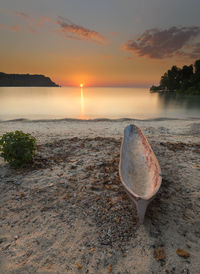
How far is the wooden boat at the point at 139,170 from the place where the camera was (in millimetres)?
2808

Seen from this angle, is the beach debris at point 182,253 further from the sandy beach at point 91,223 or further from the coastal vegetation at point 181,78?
the coastal vegetation at point 181,78

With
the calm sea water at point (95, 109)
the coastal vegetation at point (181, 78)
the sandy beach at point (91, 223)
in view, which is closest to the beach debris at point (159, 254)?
the sandy beach at point (91, 223)

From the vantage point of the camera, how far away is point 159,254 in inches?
101

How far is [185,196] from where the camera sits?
3918mm

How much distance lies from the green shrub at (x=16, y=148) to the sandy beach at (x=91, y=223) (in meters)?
0.32

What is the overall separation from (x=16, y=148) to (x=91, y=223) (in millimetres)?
3307

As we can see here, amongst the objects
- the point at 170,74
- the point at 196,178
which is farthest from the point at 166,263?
the point at 170,74

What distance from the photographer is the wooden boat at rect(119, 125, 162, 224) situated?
281cm

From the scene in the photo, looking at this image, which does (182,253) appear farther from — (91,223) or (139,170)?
(139,170)

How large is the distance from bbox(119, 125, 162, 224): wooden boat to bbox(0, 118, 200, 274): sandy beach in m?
0.42

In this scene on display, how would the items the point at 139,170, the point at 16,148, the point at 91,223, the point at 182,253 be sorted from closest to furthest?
the point at 182,253
the point at 91,223
the point at 139,170
the point at 16,148

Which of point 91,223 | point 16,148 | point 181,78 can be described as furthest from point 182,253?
point 181,78

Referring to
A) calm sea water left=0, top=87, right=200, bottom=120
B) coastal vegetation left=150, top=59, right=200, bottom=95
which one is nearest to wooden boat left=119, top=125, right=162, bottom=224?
calm sea water left=0, top=87, right=200, bottom=120

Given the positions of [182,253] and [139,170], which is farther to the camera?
[139,170]
